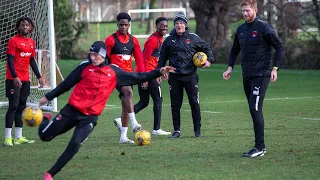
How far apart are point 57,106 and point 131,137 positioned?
6.58m

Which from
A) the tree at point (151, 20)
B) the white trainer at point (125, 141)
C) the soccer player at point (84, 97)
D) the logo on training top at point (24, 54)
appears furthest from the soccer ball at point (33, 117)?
the tree at point (151, 20)

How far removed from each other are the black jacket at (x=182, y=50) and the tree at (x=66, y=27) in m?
24.5

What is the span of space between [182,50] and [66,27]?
89.0ft

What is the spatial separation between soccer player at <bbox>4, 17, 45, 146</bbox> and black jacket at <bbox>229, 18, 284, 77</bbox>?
12.8ft

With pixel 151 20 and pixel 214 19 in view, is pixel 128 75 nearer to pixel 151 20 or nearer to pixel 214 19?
pixel 214 19

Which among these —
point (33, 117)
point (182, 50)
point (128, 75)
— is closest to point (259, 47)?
point (128, 75)

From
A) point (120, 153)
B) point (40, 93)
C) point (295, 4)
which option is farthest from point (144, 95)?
point (295, 4)

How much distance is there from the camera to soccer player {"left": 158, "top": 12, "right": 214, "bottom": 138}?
13.3 metres

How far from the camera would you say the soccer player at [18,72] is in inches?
511

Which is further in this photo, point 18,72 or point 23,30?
point 18,72

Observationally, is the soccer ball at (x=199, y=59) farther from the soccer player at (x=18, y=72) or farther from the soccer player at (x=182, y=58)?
the soccer player at (x=18, y=72)

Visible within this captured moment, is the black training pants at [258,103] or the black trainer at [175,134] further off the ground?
the black training pants at [258,103]

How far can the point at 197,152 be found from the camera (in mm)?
11531

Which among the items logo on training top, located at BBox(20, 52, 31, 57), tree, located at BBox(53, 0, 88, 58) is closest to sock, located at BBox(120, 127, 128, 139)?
logo on training top, located at BBox(20, 52, 31, 57)
